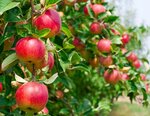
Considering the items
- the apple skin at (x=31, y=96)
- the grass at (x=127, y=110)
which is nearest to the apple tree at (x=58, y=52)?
the apple skin at (x=31, y=96)

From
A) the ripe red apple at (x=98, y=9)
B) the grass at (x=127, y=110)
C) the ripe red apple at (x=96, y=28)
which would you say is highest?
the ripe red apple at (x=98, y=9)

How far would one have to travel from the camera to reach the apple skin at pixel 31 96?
1021mm

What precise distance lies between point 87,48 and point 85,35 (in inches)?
3.0

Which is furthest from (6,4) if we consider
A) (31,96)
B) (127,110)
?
(127,110)

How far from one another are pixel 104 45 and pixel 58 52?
0.62 meters

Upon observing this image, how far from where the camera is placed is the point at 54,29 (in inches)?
44.9

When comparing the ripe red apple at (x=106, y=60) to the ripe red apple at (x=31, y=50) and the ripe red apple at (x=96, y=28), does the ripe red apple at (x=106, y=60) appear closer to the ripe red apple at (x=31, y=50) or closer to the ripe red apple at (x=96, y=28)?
the ripe red apple at (x=96, y=28)

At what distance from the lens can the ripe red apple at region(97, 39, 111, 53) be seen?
2012 millimetres

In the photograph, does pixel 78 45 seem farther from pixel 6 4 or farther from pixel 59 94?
pixel 6 4

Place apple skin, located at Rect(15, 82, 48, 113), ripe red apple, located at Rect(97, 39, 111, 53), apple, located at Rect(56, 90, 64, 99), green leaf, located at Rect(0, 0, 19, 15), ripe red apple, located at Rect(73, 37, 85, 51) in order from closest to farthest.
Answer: apple skin, located at Rect(15, 82, 48, 113) < green leaf, located at Rect(0, 0, 19, 15) < ripe red apple, located at Rect(97, 39, 111, 53) < ripe red apple, located at Rect(73, 37, 85, 51) < apple, located at Rect(56, 90, 64, 99)

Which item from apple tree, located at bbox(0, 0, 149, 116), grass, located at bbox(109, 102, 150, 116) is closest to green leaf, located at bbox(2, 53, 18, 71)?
apple tree, located at bbox(0, 0, 149, 116)

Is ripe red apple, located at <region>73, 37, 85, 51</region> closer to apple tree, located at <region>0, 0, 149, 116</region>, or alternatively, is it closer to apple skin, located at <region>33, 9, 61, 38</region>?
apple tree, located at <region>0, 0, 149, 116</region>

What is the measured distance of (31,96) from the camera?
1021 millimetres

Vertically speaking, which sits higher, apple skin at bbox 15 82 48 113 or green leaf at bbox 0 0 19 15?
green leaf at bbox 0 0 19 15
